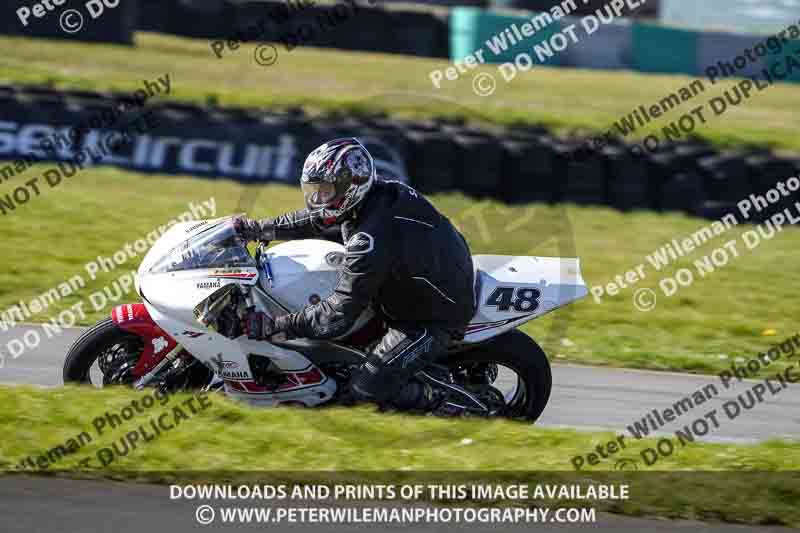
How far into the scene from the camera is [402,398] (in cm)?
664

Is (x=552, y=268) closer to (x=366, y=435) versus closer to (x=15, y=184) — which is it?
(x=366, y=435)

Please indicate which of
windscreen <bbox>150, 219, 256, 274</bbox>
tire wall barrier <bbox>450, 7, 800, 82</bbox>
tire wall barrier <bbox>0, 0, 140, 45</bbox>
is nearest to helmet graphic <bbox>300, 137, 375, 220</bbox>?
windscreen <bbox>150, 219, 256, 274</bbox>

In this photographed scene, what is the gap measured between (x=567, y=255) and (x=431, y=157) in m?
2.87

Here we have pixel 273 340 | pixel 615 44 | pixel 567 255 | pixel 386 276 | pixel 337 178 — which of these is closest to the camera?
pixel 337 178

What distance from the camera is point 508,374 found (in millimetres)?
6965

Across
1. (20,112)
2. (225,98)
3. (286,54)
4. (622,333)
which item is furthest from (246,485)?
(286,54)

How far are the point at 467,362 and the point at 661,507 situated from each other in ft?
5.75

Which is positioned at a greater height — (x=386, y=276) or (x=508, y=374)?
(x=386, y=276)

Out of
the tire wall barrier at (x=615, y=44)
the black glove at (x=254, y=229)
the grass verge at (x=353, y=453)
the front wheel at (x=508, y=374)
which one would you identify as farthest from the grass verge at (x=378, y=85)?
the grass verge at (x=353, y=453)

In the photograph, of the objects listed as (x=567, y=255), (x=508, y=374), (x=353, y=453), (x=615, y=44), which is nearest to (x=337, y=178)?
(x=353, y=453)

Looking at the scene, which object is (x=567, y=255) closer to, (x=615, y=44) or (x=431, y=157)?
(x=431, y=157)

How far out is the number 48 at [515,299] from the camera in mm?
6711

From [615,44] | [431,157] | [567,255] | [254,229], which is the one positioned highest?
[615,44]

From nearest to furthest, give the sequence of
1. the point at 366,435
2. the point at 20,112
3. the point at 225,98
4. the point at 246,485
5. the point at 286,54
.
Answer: the point at 246,485
the point at 366,435
the point at 20,112
the point at 225,98
the point at 286,54
